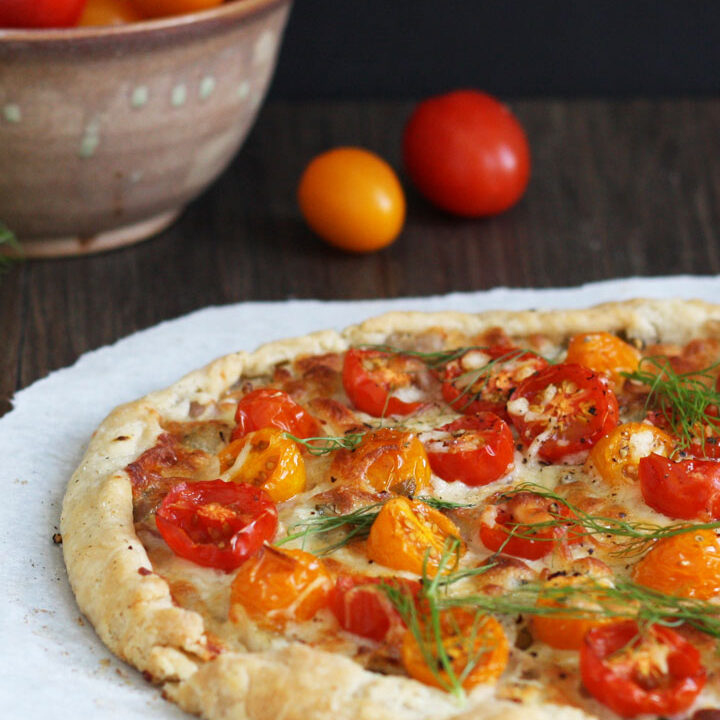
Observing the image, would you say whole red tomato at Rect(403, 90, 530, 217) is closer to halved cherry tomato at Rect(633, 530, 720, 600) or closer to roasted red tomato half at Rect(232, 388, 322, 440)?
roasted red tomato half at Rect(232, 388, 322, 440)

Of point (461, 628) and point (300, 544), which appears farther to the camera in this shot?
point (300, 544)

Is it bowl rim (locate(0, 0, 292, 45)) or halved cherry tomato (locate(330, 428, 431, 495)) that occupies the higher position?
bowl rim (locate(0, 0, 292, 45))

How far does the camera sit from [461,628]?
123 inches

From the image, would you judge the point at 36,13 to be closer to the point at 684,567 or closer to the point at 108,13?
the point at 108,13

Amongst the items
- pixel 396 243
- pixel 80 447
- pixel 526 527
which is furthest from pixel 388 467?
pixel 396 243

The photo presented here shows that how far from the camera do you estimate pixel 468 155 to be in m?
6.01

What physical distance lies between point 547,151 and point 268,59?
81.2 inches

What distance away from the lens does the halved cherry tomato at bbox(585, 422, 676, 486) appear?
3.77 metres

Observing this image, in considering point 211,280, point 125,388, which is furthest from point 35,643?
point 211,280

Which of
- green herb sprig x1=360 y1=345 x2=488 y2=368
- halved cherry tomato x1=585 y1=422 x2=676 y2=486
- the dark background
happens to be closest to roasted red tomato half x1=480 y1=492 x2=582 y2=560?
halved cherry tomato x1=585 y1=422 x2=676 y2=486

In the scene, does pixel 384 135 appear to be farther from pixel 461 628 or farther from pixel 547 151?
pixel 461 628

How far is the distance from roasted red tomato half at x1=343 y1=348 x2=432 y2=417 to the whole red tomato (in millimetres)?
1861

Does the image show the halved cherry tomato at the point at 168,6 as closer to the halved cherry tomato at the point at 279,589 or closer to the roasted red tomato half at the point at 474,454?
the roasted red tomato half at the point at 474,454

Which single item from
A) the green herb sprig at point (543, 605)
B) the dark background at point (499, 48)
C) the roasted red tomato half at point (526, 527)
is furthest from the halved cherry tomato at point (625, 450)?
the dark background at point (499, 48)
